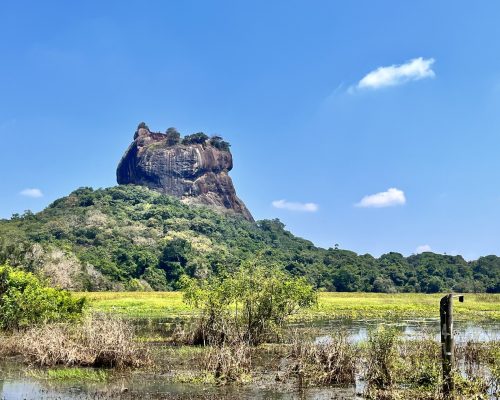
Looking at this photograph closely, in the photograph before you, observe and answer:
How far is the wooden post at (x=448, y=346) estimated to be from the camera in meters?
15.0

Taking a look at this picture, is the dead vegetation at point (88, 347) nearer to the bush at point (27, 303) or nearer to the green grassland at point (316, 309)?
the bush at point (27, 303)

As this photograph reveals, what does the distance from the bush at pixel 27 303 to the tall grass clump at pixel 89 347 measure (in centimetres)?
427

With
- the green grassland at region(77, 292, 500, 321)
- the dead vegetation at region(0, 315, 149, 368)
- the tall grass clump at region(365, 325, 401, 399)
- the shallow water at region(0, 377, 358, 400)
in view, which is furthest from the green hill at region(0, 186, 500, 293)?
the tall grass clump at region(365, 325, 401, 399)

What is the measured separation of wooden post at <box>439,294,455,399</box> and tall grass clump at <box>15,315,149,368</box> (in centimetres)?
1167

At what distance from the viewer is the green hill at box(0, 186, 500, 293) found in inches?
3543

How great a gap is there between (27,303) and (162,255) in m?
88.5

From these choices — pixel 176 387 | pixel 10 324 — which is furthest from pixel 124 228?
pixel 176 387

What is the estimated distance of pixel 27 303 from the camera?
27.5m

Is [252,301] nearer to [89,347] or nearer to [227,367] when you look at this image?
[89,347]

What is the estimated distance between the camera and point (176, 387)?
59.7 ft

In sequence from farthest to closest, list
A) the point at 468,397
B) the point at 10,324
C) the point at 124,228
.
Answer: the point at 124,228 → the point at 10,324 → the point at 468,397

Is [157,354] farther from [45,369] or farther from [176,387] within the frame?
[176,387]

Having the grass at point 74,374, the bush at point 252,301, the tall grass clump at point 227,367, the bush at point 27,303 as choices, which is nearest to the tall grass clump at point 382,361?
the tall grass clump at point 227,367

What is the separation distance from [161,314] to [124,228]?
8656 centimetres
